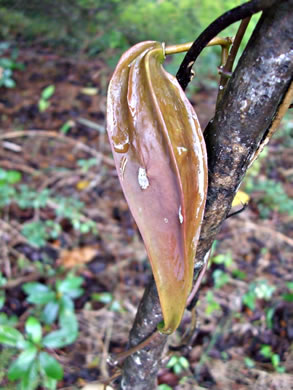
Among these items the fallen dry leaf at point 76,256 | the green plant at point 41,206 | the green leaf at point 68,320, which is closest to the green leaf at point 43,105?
the green plant at point 41,206

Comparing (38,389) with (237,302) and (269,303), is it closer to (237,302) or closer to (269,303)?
(237,302)

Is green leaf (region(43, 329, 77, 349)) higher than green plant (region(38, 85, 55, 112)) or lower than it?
lower

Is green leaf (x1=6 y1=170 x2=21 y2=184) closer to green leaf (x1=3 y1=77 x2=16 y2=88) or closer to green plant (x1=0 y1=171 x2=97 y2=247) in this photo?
green plant (x1=0 y1=171 x2=97 y2=247)

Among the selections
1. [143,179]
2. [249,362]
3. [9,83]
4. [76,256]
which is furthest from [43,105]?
[143,179]

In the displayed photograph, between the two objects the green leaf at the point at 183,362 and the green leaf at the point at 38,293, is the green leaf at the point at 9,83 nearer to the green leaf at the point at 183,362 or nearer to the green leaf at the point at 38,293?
the green leaf at the point at 38,293

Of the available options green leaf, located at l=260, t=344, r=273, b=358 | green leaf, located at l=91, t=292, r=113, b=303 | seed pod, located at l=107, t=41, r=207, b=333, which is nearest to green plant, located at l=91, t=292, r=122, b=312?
green leaf, located at l=91, t=292, r=113, b=303

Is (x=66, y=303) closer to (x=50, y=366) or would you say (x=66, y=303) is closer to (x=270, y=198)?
(x=50, y=366)
